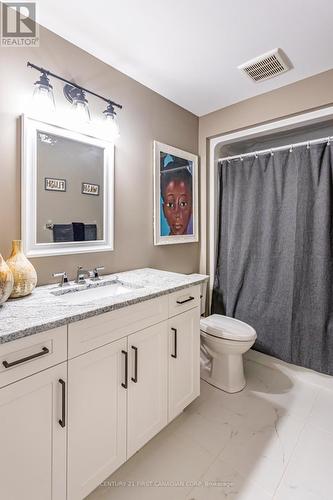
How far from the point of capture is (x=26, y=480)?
35.4 inches

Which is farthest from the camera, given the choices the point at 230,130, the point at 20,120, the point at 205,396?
the point at 230,130

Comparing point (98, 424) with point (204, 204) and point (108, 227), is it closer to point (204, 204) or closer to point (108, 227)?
point (108, 227)

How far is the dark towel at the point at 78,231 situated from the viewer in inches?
62.5

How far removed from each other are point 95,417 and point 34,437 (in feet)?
0.85

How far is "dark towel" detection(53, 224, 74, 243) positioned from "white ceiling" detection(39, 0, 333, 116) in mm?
1106

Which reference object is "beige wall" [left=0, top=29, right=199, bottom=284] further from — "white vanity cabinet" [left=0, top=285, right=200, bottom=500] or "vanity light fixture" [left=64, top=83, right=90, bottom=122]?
"white vanity cabinet" [left=0, top=285, right=200, bottom=500]

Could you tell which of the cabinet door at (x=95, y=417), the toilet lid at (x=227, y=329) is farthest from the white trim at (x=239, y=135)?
the cabinet door at (x=95, y=417)

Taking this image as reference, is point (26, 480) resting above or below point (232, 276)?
below

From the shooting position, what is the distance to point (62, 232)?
1521 millimetres

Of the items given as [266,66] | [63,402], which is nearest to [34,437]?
[63,402]

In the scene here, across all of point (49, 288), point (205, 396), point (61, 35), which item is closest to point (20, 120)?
point (61, 35)

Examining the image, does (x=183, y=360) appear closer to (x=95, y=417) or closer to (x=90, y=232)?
(x=95, y=417)

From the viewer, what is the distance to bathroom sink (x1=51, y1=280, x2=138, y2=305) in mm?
1394

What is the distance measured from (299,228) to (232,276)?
0.71 m
